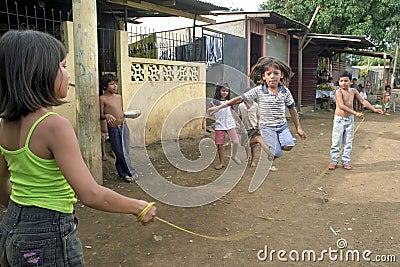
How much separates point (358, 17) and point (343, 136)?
11626 millimetres

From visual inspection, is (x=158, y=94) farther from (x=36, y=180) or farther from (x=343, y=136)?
(x=36, y=180)

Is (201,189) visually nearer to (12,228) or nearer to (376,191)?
(376,191)

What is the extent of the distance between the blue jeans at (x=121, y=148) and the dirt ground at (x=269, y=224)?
20 centimetres

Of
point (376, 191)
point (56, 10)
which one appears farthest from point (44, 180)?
point (56, 10)

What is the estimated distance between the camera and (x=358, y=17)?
1571cm

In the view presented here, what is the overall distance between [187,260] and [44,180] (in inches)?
71.6

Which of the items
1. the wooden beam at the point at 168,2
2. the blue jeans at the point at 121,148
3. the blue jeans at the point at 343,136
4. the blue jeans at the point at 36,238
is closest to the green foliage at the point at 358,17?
the wooden beam at the point at 168,2

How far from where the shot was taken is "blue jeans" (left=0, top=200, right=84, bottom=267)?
4.73 feet

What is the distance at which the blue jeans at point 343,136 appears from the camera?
19.9ft

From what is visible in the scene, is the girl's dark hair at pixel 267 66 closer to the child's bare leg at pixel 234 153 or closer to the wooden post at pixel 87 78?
the child's bare leg at pixel 234 153

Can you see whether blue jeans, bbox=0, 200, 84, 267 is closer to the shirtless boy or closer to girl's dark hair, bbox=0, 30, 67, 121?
girl's dark hair, bbox=0, 30, 67, 121

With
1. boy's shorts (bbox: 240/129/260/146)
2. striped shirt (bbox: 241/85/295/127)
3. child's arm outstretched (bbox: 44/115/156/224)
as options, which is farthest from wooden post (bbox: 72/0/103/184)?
child's arm outstretched (bbox: 44/115/156/224)

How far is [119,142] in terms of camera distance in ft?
17.2

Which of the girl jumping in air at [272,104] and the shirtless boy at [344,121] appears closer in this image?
the girl jumping in air at [272,104]
